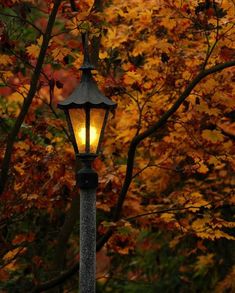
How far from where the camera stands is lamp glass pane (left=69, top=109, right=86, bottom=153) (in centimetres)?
541

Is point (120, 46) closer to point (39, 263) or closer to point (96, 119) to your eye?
point (39, 263)

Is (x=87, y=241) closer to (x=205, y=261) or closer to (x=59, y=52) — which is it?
(x=59, y=52)

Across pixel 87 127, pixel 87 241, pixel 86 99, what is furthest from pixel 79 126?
pixel 87 241

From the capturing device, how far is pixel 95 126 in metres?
5.43

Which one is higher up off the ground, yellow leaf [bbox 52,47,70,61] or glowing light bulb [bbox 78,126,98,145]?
yellow leaf [bbox 52,47,70,61]

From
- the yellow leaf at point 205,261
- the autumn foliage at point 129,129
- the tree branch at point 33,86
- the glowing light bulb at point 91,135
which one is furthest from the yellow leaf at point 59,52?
the yellow leaf at point 205,261

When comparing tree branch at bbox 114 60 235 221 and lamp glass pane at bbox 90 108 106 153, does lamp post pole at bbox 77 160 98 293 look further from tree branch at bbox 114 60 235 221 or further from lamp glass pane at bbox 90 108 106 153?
tree branch at bbox 114 60 235 221

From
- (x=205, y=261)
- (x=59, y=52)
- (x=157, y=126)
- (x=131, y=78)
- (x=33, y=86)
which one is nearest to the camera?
(x=33, y=86)

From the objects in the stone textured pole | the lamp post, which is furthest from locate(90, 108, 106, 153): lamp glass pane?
the stone textured pole

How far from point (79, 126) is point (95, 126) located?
15 cm

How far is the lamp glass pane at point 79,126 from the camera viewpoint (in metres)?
5.41

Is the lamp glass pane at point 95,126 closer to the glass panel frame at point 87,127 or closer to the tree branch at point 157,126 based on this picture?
the glass panel frame at point 87,127

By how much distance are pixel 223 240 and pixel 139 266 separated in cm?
302

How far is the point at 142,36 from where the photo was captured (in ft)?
31.8
